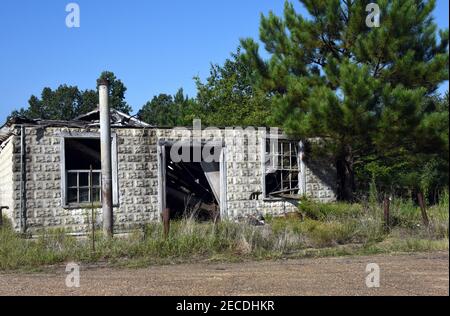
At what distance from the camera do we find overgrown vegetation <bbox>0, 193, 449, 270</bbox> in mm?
9891

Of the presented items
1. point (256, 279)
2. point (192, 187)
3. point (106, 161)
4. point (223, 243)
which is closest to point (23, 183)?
point (106, 161)

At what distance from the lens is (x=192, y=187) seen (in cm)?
1797

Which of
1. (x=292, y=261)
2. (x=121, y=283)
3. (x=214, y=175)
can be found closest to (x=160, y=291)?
(x=121, y=283)

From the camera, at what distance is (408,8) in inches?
579

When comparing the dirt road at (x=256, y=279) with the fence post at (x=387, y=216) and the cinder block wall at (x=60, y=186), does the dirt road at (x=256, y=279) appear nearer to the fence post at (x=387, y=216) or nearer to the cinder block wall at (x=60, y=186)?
the fence post at (x=387, y=216)

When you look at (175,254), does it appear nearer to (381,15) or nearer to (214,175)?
(214,175)

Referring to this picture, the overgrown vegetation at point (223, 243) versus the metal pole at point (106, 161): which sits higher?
the metal pole at point (106, 161)

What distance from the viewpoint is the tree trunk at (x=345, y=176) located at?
17438mm

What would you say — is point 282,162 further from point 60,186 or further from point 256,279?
point 256,279

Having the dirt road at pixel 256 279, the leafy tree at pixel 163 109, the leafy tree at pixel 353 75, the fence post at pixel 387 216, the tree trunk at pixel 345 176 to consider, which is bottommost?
the dirt road at pixel 256 279

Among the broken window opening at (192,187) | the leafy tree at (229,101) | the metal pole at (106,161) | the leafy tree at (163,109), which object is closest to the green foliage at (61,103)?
the leafy tree at (163,109)

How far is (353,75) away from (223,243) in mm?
5968

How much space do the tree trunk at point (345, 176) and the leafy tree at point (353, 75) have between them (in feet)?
0.10

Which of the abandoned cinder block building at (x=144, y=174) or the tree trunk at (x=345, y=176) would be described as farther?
the tree trunk at (x=345, y=176)
